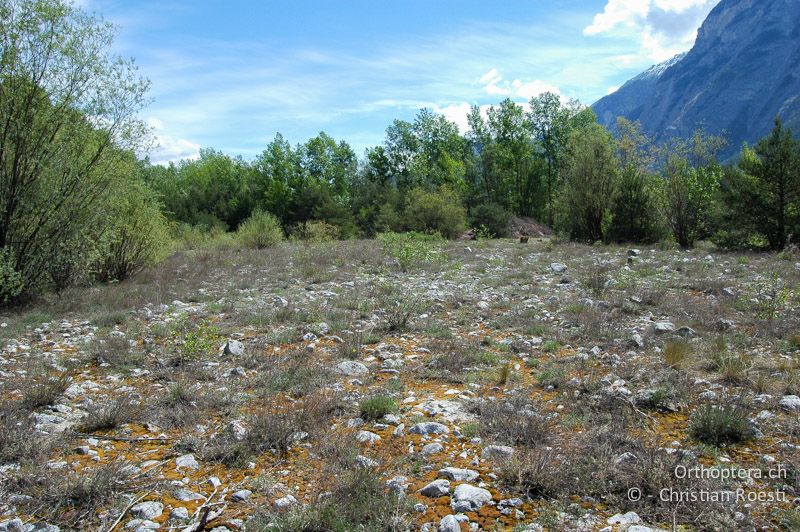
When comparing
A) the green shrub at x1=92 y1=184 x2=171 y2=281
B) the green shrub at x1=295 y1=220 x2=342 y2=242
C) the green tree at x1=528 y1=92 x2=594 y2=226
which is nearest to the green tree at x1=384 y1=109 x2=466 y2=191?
the green tree at x1=528 y1=92 x2=594 y2=226

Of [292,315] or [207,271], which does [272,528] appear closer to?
[292,315]

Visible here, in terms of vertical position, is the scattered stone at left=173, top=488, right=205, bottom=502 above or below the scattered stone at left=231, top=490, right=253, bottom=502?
above

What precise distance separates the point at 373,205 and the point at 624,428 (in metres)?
43.9

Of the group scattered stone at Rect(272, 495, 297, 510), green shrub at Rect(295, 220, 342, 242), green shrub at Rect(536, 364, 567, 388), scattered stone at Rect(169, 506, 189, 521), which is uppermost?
green shrub at Rect(295, 220, 342, 242)

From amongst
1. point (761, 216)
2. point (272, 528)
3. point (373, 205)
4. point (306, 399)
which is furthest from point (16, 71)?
point (373, 205)

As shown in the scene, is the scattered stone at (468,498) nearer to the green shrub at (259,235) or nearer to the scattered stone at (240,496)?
the scattered stone at (240,496)

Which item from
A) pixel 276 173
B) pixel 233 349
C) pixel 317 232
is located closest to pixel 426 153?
pixel 276 173

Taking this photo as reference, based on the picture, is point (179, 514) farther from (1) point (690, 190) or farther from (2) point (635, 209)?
(1) point (690, 190)

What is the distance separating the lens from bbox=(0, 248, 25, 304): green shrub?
34.0 ft

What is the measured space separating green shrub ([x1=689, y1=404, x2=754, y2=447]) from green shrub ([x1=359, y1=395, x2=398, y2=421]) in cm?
293

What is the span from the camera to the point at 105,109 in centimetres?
1218

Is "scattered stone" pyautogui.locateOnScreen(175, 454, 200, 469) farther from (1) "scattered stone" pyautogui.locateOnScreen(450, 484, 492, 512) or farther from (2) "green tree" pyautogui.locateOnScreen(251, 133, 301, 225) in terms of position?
(2) "green tree" pyautogui.locateOnScreen(251, 133, 301, 225)

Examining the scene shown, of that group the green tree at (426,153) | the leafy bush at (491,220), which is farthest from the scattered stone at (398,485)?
the green tree at (426,153)

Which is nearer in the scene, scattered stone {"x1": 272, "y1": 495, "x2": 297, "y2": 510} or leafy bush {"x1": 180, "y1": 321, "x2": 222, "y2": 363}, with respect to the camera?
scattered stone {"x1": 272, "y1": 495, "x2": 297, "y2": 510}
